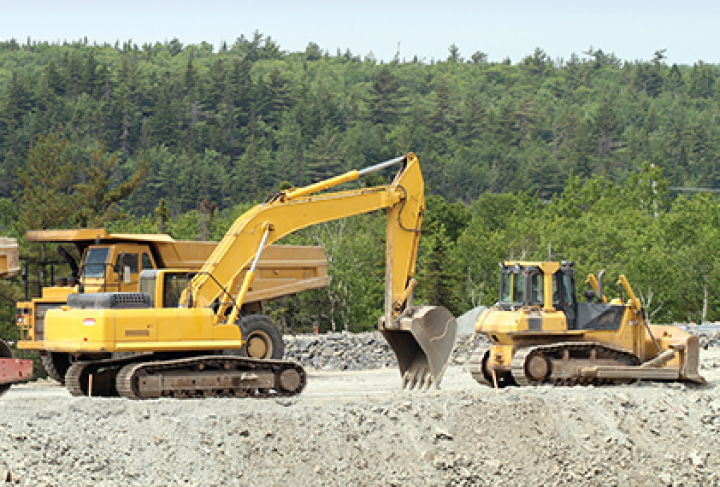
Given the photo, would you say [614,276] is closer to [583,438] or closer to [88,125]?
[583,438]

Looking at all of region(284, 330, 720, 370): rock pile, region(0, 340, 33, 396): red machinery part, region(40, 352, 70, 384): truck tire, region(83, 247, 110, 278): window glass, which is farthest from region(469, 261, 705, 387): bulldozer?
region(284, 330, 720, 370): rock pile

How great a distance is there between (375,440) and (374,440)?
1 cm

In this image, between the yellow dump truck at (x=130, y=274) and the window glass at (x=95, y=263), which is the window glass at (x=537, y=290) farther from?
the window glass at (x=95, y=263)

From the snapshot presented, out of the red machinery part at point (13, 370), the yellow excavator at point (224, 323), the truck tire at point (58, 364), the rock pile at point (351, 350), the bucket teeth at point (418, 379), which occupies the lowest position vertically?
the rock pile at point (351, 350)

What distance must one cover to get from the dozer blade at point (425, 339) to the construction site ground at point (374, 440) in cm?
59

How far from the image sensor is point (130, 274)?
73.2 feet

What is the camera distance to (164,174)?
13850cm

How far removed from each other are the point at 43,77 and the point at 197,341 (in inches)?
6585

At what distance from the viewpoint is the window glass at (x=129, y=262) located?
875 inches

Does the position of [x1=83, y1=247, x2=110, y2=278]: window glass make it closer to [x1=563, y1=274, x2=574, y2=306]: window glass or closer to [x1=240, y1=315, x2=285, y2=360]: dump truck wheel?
[x1=240, y1=315, x2=285, y2=360]: dump truck wheel

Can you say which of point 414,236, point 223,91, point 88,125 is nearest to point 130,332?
point 414,236

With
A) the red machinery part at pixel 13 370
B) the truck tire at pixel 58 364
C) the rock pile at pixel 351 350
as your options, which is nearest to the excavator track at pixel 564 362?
the red machinery part at pixel 13 370

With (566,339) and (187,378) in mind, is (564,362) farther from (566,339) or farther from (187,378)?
(187,378)

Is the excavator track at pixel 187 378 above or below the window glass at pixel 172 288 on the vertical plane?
below
